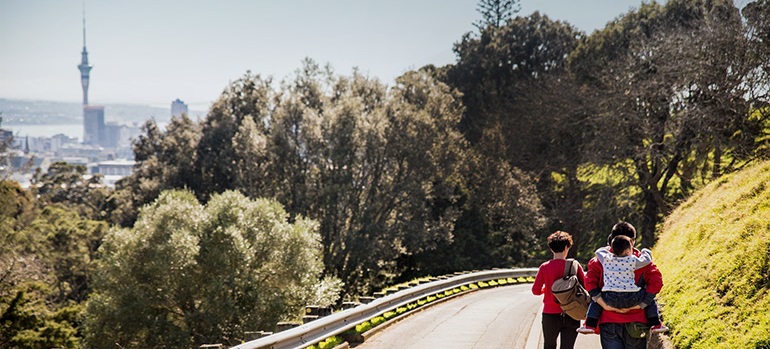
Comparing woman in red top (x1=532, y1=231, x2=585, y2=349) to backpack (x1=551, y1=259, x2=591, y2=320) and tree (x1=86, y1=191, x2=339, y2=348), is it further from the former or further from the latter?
tree (x1=86, y1=191, x2=339, y2=348)

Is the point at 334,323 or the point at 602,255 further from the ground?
the point at 602,255

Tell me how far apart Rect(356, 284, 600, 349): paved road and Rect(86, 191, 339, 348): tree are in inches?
411

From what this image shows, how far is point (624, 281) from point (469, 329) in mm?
9138

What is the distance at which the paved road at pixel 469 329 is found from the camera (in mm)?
14008

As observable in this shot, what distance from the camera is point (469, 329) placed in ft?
54.1

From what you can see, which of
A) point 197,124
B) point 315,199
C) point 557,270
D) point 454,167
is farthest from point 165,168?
point 557,270

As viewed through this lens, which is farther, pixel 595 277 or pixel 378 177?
pixel 378 177

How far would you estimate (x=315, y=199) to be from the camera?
44.7 metres

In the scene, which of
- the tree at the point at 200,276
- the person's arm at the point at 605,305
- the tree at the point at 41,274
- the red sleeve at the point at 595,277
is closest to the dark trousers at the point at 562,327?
the red sleeve at the point at 595,277

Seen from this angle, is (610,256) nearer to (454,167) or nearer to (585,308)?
(585,308)

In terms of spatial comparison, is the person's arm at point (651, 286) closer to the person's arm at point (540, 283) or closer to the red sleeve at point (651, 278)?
the red sleeve at point (651, 278)

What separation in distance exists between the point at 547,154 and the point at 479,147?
18.2 feet

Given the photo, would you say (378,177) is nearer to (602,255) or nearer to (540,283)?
(540,283)

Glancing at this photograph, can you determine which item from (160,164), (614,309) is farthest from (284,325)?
(160,164)
